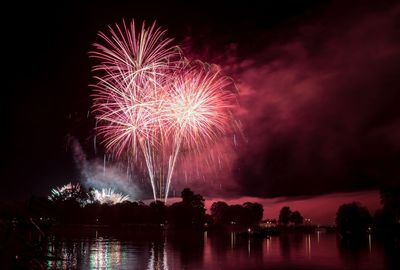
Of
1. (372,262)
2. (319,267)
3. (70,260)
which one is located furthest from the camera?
(372,262)

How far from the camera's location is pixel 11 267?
62.2 ft

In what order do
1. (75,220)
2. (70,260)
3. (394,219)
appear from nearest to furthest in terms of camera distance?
(70,260), (394,219), (75,220)

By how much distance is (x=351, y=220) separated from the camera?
14075 cm

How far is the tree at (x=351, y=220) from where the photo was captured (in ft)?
456

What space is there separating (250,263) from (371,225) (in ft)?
382

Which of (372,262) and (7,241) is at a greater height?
(7,241)

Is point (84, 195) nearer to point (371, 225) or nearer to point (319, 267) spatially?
point (371, 225)

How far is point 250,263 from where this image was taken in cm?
4219

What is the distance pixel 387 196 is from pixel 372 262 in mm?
76719

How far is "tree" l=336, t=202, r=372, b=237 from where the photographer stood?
139000 mm

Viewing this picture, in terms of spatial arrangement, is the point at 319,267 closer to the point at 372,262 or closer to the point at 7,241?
the point at 372,262

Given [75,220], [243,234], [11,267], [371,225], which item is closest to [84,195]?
[75,220]

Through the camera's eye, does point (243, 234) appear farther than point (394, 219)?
No

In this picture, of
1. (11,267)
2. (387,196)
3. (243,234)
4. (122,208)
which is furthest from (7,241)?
(122,208)
